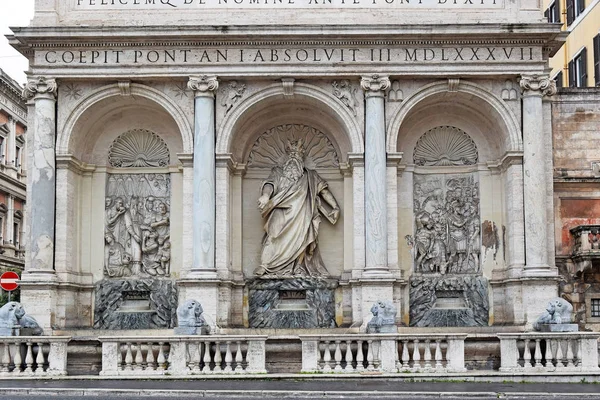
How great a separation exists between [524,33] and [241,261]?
33.0 ft

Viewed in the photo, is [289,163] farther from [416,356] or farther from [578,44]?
[578,44]

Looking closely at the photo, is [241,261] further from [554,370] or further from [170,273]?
[554,370]

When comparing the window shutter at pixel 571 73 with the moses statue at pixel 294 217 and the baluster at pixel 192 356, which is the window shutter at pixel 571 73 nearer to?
the moses statue at pixel 294 217

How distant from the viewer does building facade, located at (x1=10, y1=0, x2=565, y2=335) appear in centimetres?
2716

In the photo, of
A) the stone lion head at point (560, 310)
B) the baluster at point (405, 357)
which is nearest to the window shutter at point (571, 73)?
the stone lion head at point (560, 310)

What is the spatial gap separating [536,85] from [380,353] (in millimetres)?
9735

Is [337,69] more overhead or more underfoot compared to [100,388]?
more overhead

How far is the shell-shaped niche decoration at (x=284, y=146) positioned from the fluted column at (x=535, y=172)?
18.5ft

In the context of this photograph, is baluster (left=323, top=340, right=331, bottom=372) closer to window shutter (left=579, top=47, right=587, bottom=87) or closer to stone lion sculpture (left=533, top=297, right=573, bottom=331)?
stone lion sculpture (left=533, top=297, right=573, bottom=331)

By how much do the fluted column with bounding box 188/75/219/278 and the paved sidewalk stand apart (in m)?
6.47

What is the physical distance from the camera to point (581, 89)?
98.4ft

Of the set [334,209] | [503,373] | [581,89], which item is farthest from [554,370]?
[581,89]

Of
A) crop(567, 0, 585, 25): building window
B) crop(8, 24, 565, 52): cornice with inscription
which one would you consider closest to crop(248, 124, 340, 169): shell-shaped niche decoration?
crop(8, 24, 565, 52): cornice with inscription

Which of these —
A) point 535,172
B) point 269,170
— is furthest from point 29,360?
point 535,172
